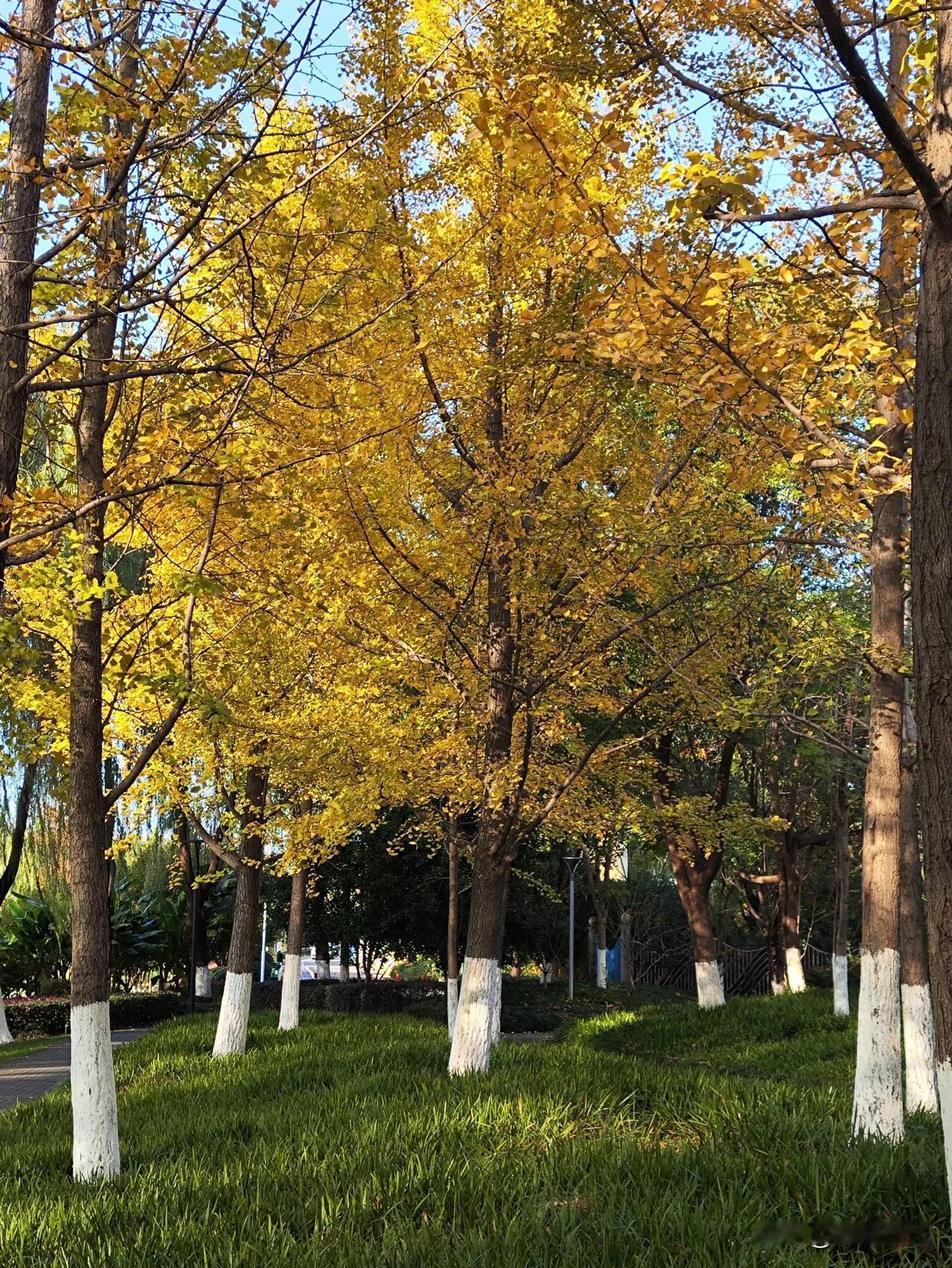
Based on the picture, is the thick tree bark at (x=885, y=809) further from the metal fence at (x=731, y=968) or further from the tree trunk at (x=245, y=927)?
the metal fence at (x=731, y=968)

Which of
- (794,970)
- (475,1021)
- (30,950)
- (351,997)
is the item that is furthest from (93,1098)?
(30,950)

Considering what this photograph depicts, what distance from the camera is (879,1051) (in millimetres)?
7664

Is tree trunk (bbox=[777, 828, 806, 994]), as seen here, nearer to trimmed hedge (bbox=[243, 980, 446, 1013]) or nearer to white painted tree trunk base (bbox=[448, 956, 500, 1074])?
trimmed hedge (bbox=[243, 980, 446, 1013])

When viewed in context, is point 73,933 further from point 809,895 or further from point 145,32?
point 809,895

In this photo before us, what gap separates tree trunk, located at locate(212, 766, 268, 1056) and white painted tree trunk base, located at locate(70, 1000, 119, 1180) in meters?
6.29

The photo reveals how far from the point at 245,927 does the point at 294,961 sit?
360cm

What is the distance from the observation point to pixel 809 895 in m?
33.7

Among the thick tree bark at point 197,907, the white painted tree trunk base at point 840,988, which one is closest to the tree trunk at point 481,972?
the white painted tree trunk base at point 840,988

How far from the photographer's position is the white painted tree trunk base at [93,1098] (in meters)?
7.11

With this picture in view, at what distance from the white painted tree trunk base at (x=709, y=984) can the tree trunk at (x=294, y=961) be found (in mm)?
6965

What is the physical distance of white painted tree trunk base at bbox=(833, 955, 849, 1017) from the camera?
17.2 m

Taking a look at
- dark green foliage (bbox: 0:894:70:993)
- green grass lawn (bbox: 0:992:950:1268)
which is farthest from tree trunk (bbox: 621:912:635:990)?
green grass lawn (bbox: 0:992:950:1268)

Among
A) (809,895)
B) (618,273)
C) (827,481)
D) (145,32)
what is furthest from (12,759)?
(809,895)

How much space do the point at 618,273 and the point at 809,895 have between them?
29.9m
